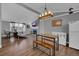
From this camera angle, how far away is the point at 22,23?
2980 millimetres

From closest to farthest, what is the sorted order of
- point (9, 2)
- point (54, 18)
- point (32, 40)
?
point (9, 2)
point (54, 18)
point (32, 40)

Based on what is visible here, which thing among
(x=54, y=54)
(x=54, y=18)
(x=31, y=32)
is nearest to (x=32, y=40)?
(x=31, y=32)

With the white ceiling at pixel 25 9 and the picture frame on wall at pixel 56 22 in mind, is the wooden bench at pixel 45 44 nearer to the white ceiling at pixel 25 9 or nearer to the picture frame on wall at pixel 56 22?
the picture frame on wall at pixel 56 22

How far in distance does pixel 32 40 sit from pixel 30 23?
0.60 m

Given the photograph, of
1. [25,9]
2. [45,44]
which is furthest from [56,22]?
[25,9]

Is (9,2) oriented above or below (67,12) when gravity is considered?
above

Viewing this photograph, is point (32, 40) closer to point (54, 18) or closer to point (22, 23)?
point (22, 23)

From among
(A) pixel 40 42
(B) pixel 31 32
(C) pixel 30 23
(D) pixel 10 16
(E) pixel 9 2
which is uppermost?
(E) pixel 9 2

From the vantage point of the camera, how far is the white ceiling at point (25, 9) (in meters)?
2.55

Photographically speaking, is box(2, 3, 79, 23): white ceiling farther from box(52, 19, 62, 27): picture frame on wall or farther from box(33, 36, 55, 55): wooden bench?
box(33, 36, 55, 55): wooden bench

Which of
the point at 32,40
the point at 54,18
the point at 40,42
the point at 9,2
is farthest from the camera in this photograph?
the point at 40,42

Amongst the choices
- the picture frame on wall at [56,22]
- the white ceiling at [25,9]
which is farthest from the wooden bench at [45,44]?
the white ceiling at [25,9]

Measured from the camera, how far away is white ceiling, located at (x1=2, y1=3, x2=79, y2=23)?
255cm

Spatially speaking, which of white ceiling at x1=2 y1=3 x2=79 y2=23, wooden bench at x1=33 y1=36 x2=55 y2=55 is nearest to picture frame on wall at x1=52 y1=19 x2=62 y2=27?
white ceiling at x1=2 y1=3 x2=79 y2=23
